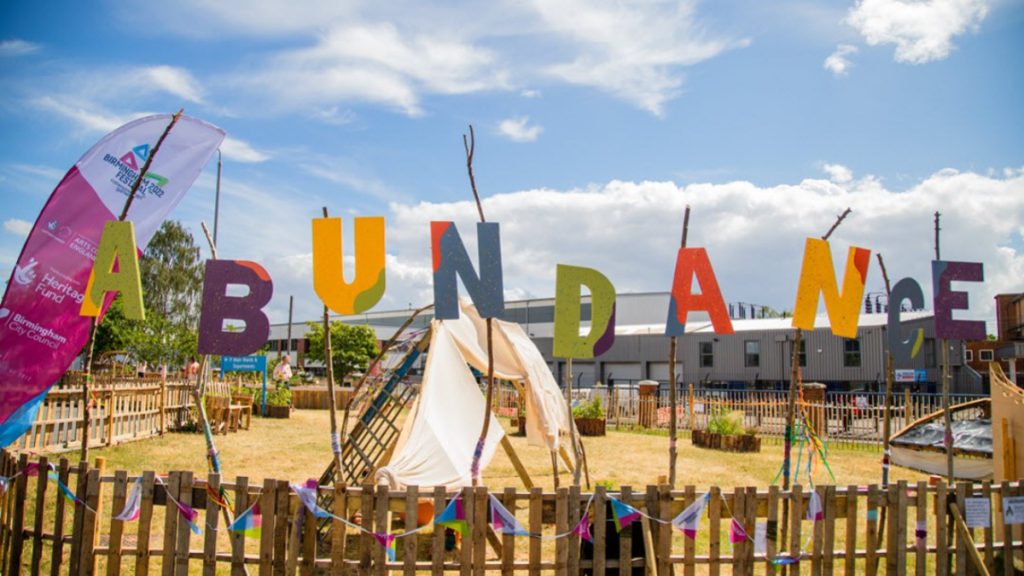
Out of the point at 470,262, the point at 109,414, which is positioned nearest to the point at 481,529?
the point at 470,262

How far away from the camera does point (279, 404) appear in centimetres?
2558

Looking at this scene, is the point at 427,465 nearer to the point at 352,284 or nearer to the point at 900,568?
the point at 352,284

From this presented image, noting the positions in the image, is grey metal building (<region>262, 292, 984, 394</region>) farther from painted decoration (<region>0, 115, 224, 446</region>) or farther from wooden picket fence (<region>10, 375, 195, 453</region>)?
painted decoration (<region>0, 115, 224, 446</region>)

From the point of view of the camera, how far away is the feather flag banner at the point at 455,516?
17.2ft

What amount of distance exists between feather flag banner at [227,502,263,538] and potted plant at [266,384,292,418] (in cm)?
2099

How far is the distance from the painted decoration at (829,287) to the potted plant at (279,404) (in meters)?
21.8

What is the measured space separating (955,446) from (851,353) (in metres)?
27.3

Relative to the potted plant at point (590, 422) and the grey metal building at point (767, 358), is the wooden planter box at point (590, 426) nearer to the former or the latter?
the potted plant at point (590, 422)

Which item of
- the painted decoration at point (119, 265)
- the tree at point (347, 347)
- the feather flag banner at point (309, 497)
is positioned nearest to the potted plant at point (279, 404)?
the painted decoration at point (119, 265)

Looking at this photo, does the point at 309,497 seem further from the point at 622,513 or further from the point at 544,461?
the point at 544,461

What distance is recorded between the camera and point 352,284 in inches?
229

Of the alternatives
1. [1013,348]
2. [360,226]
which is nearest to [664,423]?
[360,226]

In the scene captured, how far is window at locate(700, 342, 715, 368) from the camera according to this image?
40.7 meters

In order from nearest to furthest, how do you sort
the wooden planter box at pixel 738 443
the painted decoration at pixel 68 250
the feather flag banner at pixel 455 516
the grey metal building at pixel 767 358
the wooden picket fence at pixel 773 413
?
1. the feather flag banner at pixel 455 516
2. the painted decoration at pixel 68 250
3. the wooden planter box at pixel 738 443
4. the wooden picket fence at pixel 773 413
5. the grey metal building at pixel 767 358
